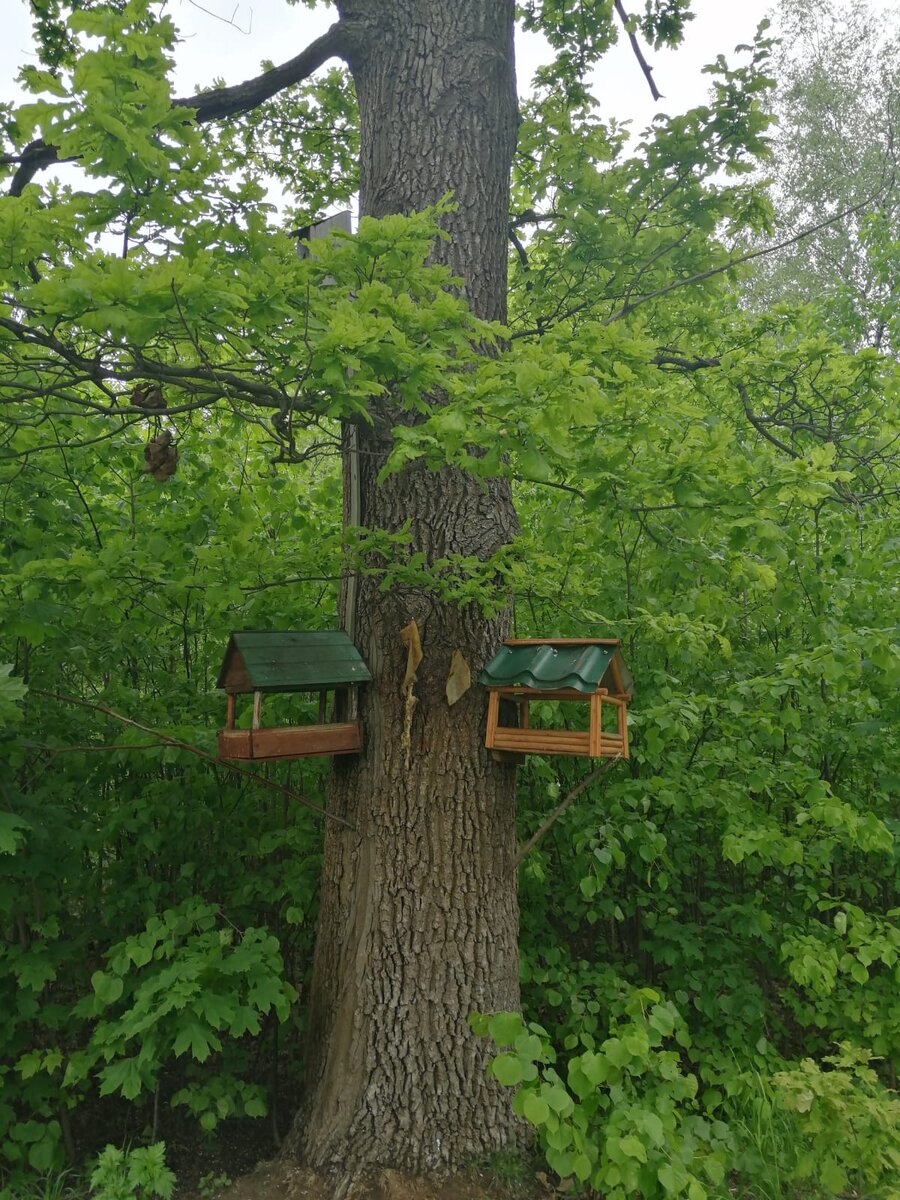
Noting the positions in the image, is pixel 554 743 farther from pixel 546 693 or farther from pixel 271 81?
pixel 271 81

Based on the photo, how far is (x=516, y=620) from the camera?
14.2ft

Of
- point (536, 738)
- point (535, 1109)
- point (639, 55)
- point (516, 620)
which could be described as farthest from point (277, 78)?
point (535, 1109)

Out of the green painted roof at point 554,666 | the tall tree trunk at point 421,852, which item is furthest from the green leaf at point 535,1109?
the green painted roof at point 554,666

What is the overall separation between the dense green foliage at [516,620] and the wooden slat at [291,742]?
1.60 feet

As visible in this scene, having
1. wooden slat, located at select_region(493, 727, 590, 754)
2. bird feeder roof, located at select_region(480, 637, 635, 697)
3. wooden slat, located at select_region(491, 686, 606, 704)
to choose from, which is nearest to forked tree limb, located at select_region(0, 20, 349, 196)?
bird feeder roof, located at select_region(480, 637, 635, 697)

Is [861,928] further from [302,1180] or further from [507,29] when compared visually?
[507,29]

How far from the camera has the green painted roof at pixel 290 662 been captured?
2699 mm

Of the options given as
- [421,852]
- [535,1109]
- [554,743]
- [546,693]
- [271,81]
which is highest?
[271,81]

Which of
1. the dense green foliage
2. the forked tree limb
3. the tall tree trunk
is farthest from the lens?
the forked tree limb

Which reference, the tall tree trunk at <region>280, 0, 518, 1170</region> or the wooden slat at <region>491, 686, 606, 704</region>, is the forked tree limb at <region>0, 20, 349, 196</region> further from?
the wooden slat at <region>491, 686, 606, 704</region>

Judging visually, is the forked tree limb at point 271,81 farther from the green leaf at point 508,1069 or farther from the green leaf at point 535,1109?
the green leaf at point 535,1109

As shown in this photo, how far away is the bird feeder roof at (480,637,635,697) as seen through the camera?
8.79ft

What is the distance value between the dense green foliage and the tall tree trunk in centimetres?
20

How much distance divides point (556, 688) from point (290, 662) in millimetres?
884
